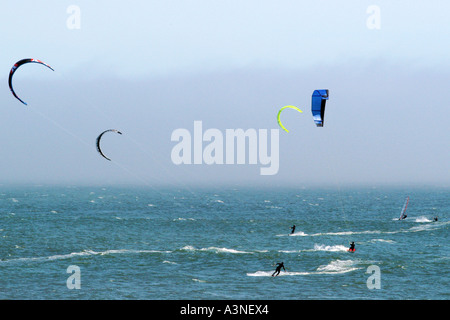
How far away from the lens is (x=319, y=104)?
42.2 metres

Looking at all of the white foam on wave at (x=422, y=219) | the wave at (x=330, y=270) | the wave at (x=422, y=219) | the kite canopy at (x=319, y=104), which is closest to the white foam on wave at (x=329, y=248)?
the wave at (x=330, y=270)

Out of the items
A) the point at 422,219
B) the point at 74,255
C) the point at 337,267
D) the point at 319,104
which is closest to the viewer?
the point at 319,104

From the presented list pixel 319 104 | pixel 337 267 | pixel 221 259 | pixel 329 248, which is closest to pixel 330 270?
pixel 337 267

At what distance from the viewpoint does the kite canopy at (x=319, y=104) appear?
4147 cm

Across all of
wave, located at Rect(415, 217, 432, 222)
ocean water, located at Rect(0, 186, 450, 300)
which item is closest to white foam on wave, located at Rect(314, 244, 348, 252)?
ocean water, located at Rect(0, 186, 450, 300)

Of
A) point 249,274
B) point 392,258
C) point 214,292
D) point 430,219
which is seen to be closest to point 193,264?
point 249,274

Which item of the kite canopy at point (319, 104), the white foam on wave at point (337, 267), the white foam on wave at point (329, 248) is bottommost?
the white foam on wave at point (329, 248)

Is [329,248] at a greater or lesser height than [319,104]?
lesser

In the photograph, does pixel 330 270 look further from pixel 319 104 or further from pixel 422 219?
pixel 422 219

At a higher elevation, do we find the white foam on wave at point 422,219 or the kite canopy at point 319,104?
the kite canopy at point 319,104

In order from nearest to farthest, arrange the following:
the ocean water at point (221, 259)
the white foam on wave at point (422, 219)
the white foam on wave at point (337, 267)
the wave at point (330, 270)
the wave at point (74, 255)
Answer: the ocean water at point (221, 259) → the wave at point (330, 270) → the white foam on wave at point (337, 267) → the wave at point (74, 255) → the white foam on wave at point (422, 219)

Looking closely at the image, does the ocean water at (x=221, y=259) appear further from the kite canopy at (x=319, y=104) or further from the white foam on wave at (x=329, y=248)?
the kite canopy at (x=319, y=104)

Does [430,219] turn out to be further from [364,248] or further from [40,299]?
[40,299]

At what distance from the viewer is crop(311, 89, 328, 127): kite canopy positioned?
41469mm
